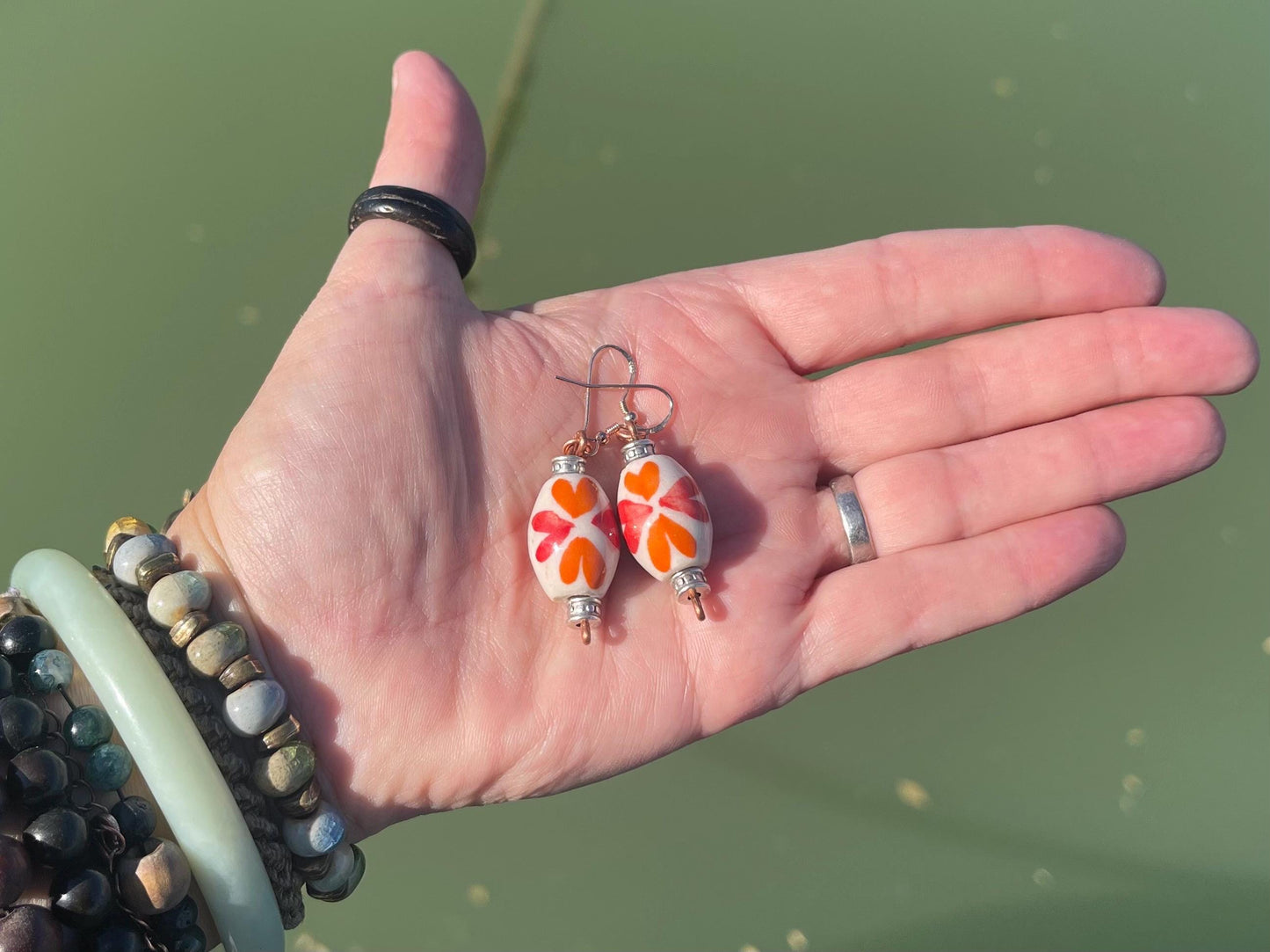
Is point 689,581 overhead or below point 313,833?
overhead

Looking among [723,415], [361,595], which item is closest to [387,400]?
[361,595]

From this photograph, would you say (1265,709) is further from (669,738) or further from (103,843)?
(103,843)

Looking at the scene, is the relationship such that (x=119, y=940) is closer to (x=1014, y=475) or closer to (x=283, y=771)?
(x=283, y=771)

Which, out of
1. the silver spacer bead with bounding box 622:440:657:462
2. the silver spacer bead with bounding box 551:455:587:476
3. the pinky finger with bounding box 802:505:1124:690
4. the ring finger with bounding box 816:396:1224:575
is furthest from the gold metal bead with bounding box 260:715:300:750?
the ring finger with bounding box 816:396:1224:575

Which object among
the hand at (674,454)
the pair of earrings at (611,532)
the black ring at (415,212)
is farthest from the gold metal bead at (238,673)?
the black ring at (415,212)

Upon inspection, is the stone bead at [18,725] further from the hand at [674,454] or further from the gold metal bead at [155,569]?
the hand at [674,454]

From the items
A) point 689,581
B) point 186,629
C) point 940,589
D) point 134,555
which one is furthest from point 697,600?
point 134,555

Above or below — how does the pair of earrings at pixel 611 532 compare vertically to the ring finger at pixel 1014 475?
below
